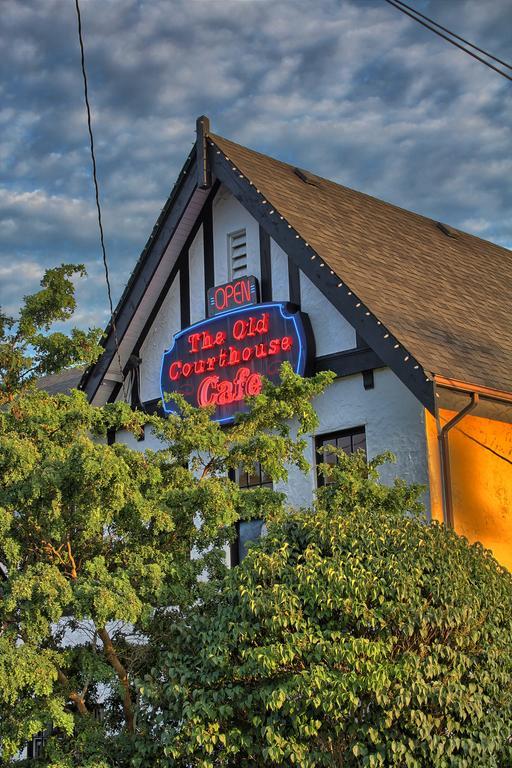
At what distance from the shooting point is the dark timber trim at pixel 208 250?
19.6m

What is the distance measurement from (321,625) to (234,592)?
3.10 ft

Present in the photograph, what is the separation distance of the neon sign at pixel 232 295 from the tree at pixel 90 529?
529 cm

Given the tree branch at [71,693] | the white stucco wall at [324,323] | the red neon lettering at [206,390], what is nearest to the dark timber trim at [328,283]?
the white stucco wall at [324,323]

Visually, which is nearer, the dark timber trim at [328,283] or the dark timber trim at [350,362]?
the dark timber trim at [328,283]

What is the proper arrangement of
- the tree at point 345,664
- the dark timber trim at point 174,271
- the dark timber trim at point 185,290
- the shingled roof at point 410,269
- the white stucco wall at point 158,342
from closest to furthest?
the tree at point 345,664 → the shingled roof at point 410,269 → the dark timber trim at point 185,290 → the dark timber trim at point 174,271 → the white stucco wall at point 158,342

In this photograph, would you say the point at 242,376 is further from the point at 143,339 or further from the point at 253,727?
the point at 253,727

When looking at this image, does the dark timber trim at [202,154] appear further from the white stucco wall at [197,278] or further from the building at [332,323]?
the white stucco wall at [197,278]

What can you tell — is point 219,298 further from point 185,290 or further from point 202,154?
point 202,154

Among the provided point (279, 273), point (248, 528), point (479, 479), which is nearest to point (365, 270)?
point (279, 273)

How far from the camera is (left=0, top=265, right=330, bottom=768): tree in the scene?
10.4 m

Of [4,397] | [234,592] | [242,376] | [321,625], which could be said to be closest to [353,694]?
[321,625]

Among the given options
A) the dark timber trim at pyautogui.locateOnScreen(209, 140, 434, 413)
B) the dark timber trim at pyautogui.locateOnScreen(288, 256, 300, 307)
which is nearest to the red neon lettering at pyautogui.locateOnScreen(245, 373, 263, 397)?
the dark timber trim at pyautogui.locateOnScreen(288, 256, 300, 307)

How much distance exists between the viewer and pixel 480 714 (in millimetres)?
10062

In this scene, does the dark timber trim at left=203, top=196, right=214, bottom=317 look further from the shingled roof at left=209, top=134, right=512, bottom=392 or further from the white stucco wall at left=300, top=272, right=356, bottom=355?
the white stucco wall at left=300, top=272, right=356, bottom=355
